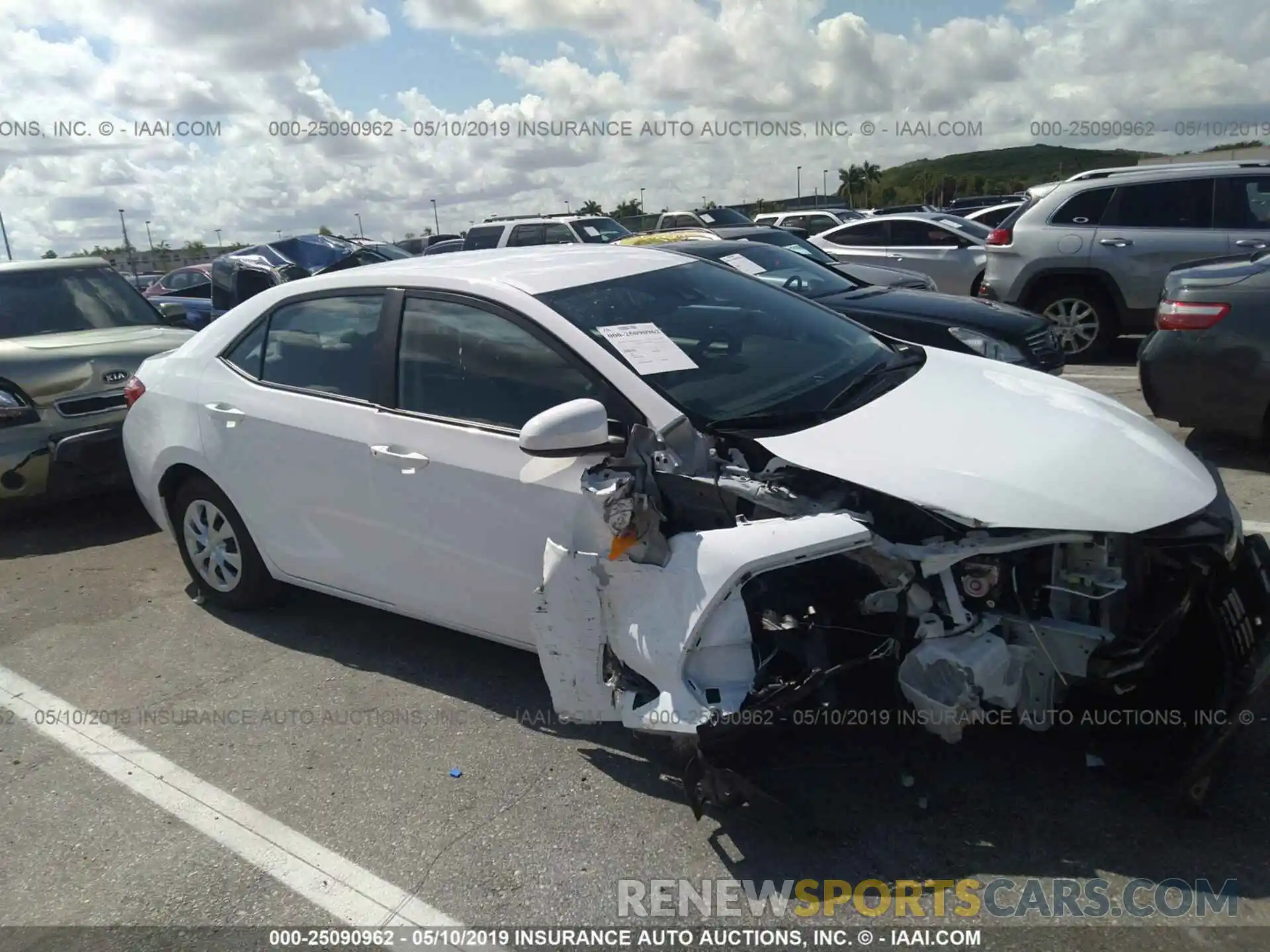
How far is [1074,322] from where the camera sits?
9445 millimetres

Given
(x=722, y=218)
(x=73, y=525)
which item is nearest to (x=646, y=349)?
(x=73, y=525)

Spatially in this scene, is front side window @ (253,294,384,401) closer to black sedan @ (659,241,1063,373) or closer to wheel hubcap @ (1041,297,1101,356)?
black sedan @ (659,241,1063,373)

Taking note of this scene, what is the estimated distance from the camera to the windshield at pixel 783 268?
7.64 meters

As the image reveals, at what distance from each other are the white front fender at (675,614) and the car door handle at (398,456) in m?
0.76

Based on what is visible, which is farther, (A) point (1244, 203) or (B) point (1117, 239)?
(B) point (1117, 239)

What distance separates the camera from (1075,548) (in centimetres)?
279

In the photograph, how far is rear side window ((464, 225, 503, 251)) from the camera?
16594mm

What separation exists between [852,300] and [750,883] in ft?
17.5

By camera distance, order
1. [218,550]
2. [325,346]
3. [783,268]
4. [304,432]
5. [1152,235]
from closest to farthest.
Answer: [304,432], [325,346], [218,550], [783,268], [1152,235]

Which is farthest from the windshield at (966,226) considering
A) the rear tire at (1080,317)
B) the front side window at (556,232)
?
the front side window at (556,232)

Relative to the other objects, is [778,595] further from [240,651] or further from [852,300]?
[852,300]

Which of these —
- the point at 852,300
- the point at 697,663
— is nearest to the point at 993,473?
the point at 697,663

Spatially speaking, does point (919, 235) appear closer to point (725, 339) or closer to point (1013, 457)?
point (725, 339)

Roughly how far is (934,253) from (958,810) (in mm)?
10352
